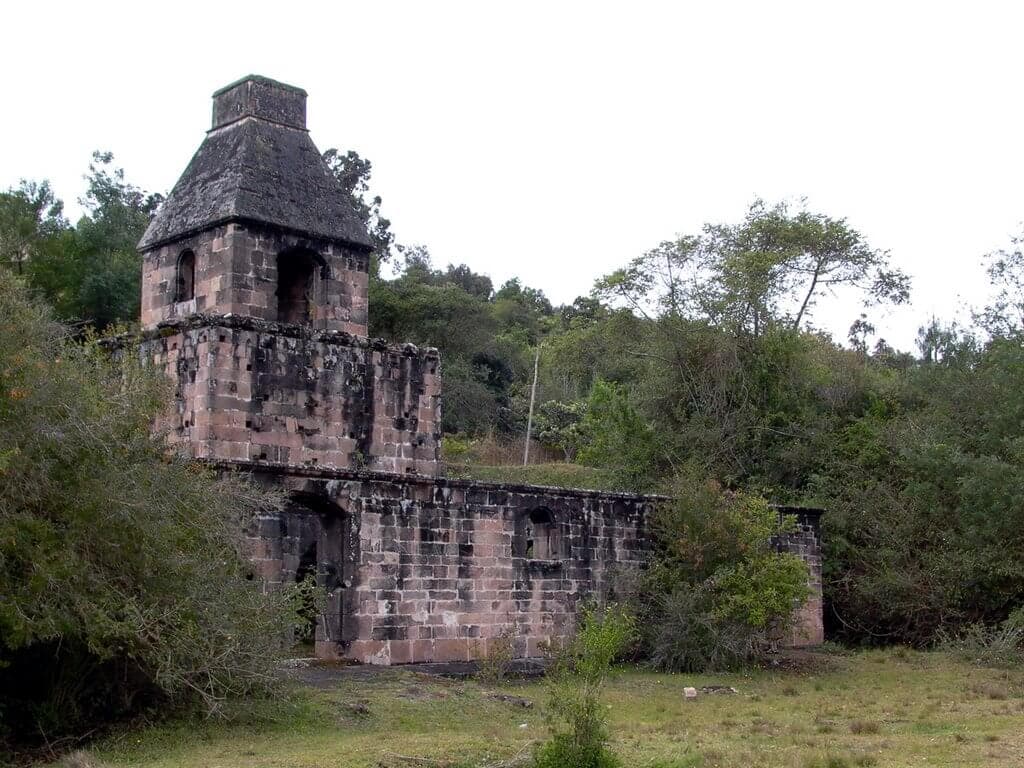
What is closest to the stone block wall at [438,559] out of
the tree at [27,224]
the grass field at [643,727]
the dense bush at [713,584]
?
the dense bush at [713,584]

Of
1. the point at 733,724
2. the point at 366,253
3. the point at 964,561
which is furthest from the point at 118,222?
the point at 733,724

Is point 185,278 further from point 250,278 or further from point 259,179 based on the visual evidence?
point 259,179

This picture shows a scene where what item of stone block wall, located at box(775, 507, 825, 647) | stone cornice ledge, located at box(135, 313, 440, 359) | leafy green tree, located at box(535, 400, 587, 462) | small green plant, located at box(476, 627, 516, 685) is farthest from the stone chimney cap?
leafy green tree, located at box(535, 400, 587, 462)

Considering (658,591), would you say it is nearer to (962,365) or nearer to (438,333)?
(962,365)

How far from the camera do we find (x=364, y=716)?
1245 cm

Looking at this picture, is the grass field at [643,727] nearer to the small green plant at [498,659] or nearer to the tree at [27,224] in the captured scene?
the small green plant at [498,659]

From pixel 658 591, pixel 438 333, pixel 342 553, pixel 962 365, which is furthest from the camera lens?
pixel 438 333

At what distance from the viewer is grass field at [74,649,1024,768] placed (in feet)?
34.0

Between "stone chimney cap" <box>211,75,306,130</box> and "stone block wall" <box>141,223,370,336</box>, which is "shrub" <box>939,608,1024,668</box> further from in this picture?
"stone chimney cap" <box>211,75,306,130</box>

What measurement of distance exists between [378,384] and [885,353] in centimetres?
2922

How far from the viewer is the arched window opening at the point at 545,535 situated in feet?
60.4

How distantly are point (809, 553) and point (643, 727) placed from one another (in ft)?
34.1

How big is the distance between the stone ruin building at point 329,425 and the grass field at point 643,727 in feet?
4.68

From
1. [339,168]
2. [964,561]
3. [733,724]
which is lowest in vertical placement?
[733,724]
